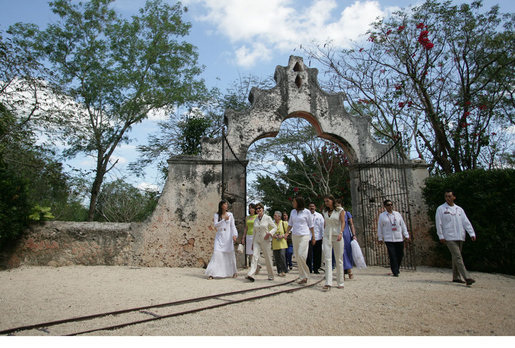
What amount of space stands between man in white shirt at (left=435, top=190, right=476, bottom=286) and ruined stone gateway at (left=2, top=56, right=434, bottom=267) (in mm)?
1822

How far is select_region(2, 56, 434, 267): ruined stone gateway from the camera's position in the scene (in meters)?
8.48

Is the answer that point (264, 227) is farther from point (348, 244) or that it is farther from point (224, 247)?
point (348, 244)

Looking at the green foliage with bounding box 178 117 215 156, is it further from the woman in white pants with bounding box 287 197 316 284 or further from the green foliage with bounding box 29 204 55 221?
the woman in white pants with bounding box 287 197 316 284

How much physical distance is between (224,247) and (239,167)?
2.61 metres

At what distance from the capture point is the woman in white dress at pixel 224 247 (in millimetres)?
7199

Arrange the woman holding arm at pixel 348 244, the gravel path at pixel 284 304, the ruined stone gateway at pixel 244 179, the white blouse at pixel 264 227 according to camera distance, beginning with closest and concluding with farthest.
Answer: the gravel path at pixel 284 304 < the white blouse at pixel 264 227 < the woman holding arm at pixel 348 244 < the ruined stone gateway at pixel 244 179

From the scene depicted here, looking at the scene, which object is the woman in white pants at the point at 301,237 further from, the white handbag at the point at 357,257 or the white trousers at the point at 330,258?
the white handbag at the point at 357,257

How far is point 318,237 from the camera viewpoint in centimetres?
848

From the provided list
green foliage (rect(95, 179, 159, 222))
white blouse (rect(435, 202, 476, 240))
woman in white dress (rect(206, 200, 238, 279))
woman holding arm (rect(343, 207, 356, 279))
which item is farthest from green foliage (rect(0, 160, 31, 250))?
green foliage (rect(95, 179, 159, 222))

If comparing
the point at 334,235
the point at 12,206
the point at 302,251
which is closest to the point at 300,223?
the point at 302,251

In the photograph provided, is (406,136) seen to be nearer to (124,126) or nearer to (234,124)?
(234,124)

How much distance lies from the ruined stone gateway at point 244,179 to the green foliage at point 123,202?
38.8 feet

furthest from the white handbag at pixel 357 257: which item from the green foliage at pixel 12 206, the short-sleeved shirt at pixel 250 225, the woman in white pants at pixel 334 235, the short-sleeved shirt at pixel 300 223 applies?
the green foliage at pixel 12 206

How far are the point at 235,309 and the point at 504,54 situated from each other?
13.7 m
